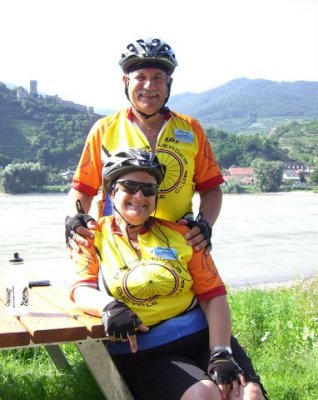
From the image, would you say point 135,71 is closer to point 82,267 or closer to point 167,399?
point 82,267

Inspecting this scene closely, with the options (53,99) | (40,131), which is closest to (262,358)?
(40,131)

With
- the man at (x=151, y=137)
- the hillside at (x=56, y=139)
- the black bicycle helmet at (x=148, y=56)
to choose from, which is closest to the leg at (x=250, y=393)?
the man at (x=151, y=137)

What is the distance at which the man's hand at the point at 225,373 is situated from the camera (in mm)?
2812

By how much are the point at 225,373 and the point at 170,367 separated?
0.24 m

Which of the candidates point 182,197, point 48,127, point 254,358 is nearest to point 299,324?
point 254,358

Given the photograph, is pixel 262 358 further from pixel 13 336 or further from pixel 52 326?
pixel 13 336

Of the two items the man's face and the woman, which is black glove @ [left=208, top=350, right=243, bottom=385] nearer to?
the woman

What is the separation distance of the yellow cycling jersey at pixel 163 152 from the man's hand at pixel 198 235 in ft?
0.83

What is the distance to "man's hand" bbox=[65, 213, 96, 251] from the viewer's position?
10.5 ft

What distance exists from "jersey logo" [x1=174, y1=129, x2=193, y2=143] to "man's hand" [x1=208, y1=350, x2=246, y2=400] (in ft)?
3.99

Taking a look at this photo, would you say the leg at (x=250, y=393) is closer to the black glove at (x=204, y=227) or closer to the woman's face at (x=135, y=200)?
the black glove at (x=204, y=227)

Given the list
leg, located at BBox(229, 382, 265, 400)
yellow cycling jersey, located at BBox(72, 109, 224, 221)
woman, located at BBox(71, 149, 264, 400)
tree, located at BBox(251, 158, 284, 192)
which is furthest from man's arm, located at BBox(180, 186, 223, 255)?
tree, located at BBox(251, 158, 284, 192)

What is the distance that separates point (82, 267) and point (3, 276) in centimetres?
147

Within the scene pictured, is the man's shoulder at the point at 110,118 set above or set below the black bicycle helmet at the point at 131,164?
above
